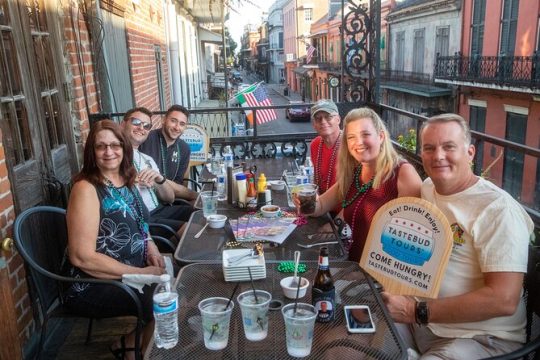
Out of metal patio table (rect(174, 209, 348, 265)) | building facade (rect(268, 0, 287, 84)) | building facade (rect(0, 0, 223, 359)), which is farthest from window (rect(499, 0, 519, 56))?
building facade (rect(268, 0, 287, 84))

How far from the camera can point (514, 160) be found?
13234 mm

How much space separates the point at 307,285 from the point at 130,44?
16.4 feet

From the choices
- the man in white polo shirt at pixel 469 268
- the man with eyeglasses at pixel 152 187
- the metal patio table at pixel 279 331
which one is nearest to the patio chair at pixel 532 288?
the man in white polo shirt at pixel 469 268

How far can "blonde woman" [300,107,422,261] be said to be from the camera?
249 cm

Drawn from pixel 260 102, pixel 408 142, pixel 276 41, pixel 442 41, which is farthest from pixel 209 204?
pixel 276 41

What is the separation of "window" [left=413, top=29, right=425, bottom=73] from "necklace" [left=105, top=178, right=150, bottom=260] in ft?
64.9

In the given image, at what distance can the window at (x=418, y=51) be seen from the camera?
786 inches

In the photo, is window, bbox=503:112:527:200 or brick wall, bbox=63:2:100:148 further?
window, bbox=503:112:527:200

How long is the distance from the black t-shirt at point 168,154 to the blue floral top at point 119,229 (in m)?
1.41

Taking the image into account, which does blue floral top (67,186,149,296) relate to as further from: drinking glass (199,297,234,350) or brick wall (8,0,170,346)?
drinking glass (199,297,234,350)

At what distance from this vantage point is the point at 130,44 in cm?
584

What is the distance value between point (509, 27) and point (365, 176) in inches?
565

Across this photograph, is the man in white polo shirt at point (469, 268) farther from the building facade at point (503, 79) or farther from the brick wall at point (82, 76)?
the building facade at point (503, 79)

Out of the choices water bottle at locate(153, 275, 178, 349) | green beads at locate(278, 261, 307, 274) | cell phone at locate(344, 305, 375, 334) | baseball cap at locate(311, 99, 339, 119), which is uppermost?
baseball cap at locate(311, 99, 339, 119)
